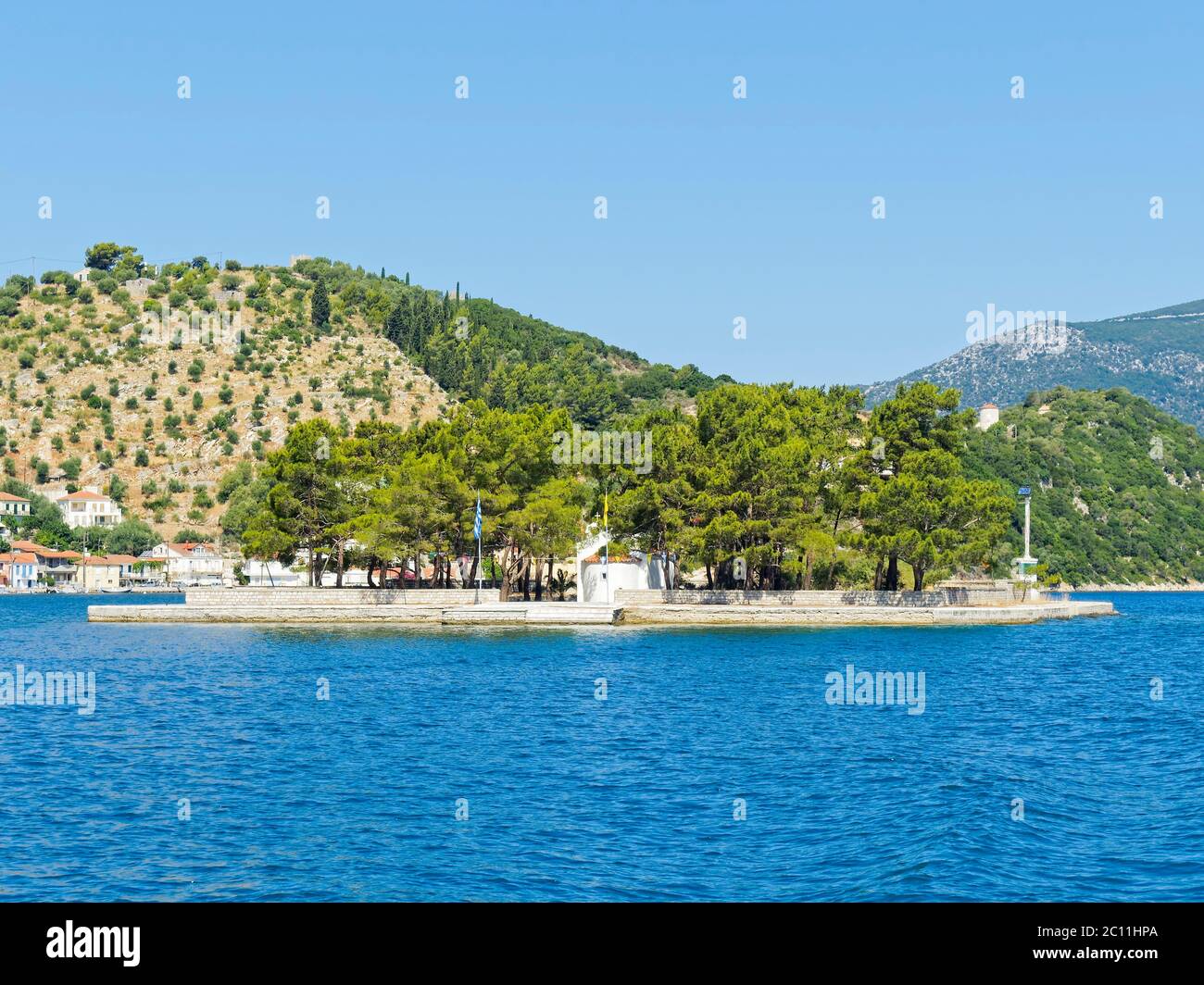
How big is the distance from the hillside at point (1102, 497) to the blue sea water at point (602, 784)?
382 ft

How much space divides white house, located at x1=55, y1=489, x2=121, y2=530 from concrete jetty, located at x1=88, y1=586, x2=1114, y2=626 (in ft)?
292

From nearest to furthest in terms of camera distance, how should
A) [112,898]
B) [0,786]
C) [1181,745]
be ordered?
[112,898]
[0,786]
[1181,745]

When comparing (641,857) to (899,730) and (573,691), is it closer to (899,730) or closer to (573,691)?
(899,730)

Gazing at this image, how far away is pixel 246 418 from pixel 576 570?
325 feet

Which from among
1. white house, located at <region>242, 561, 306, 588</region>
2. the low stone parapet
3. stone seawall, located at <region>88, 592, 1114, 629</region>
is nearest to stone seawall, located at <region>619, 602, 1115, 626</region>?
stone seawall, located at <region>88, 592, 1114, 629</region>

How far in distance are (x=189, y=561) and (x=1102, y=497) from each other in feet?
404

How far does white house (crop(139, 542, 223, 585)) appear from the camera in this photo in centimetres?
14938

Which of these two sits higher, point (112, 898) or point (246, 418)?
point (246, 418)

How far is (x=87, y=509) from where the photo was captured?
162 m

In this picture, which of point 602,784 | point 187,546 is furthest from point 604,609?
point 187,546

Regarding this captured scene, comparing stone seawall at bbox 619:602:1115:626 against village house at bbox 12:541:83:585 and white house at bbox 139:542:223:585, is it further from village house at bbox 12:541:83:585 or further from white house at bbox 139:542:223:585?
village house at bbox 12:541:83:585

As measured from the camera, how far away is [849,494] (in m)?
76.6

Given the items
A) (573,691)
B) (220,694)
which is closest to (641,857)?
(573,691)

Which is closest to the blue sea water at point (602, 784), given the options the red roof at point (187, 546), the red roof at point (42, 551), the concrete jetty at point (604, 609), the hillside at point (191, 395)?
the concrete jetty at point (604, 609)
